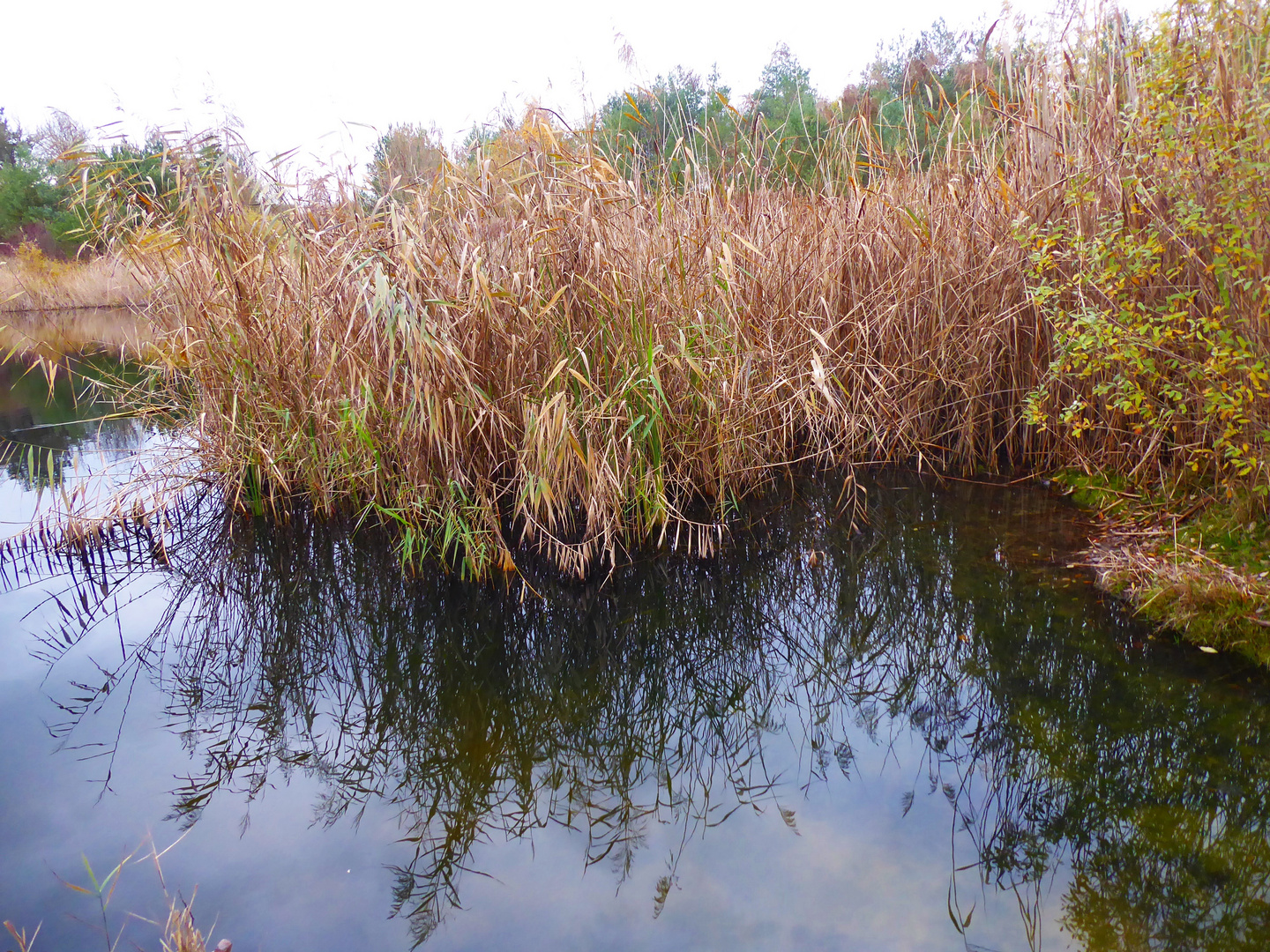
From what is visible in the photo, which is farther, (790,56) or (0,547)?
(790,56)

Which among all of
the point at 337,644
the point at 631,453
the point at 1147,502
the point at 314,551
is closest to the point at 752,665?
the point at 631,453

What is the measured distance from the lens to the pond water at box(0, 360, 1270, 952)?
165cm

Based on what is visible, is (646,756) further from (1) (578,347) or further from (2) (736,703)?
(1) (578,347)

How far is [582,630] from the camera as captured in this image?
2887mm

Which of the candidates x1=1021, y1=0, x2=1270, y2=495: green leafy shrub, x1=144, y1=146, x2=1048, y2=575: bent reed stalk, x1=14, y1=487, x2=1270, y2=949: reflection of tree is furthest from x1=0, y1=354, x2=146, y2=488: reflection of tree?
x1=1021, y1=0, x2=1270, y2=495: green leafy shrub

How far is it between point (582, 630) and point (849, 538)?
4.67 ft

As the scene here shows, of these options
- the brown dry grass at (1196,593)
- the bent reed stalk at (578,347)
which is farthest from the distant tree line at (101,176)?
the brown dry grass at (1196,593)

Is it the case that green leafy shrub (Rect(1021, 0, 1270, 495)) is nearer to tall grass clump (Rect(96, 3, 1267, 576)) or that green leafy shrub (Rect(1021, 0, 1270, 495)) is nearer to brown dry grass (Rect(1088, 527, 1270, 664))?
tall grass clump (Rect(96, 3, 1267, 576))

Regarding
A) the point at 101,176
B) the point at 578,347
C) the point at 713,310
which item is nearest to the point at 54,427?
the point at 101,176

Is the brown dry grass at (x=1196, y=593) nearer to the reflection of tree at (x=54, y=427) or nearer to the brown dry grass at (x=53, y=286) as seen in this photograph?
the reflection of tree at (x=54, y=427)

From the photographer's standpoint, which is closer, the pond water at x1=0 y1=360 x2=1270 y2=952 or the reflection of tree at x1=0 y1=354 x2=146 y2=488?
the pond water at x1=0 y1=360 x2=1270 y2=952

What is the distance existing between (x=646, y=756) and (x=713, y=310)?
6.51 feet

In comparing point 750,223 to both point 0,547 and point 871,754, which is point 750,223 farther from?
point 0,547

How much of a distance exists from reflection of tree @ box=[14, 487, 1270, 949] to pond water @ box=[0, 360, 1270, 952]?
0.04 feet
